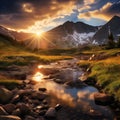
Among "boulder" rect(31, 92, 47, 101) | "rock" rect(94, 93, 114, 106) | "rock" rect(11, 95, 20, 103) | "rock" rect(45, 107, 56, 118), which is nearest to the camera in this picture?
"rock" rect(45, 107, 56, 118)

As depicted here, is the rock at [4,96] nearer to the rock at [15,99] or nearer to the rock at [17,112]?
the rock at [15,99]

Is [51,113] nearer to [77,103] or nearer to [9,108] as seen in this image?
[9,108]

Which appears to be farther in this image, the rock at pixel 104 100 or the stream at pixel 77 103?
the rock at pixel 104 100

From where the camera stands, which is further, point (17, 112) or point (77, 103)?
point (77, 103)

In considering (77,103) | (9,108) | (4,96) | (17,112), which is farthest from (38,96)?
(17,112)

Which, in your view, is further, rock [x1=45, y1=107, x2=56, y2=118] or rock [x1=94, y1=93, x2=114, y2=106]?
rock [x1=94, y1=93, x2=114, y2=106]

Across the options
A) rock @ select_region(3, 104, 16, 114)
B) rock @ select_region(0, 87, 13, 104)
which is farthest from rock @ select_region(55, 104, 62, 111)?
rock @ select_region(0, 87, 13, 104)

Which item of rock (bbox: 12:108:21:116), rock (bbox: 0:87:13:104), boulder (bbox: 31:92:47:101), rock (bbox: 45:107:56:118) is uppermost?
rock (bbox: 0:87:13:104)

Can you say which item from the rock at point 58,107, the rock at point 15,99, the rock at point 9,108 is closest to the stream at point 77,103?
the rock at point 58,107

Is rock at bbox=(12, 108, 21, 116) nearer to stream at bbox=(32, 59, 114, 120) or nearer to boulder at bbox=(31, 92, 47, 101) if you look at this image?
stream at bbox=(32, 59, 114, 120)

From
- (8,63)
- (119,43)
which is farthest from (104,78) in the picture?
(119,43)

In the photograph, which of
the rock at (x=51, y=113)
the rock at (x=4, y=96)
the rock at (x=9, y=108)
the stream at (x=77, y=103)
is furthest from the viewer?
the rock at (x=4, y=96)

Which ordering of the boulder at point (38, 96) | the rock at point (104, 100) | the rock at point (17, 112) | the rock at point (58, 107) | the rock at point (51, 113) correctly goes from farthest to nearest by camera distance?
the boulder at point (38, 96), the rock at point (104, 100), the rock at point (58, 107), the rock at point (51, 113), the rock at point (17, 112)

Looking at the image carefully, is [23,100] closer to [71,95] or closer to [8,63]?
[71,95]
